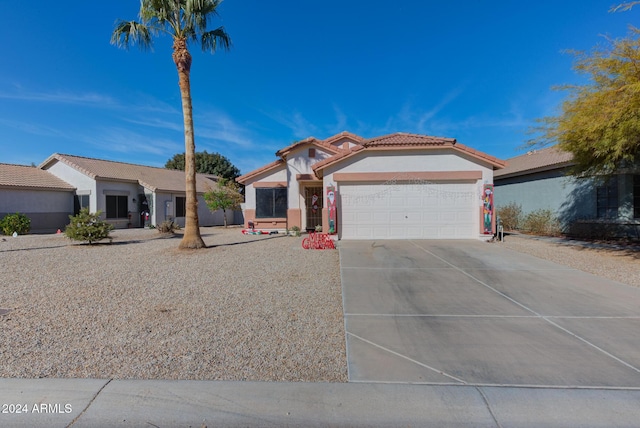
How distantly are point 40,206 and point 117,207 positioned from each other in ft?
13.5

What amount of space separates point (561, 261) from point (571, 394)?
25.5 feet

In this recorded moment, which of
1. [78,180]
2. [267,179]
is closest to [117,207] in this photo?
[78,180]

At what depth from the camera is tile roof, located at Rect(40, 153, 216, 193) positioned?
2142cm

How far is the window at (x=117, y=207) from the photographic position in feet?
71.1

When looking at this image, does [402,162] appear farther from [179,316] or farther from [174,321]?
[174,321]

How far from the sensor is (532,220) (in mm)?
17422

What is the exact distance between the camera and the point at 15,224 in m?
17.2

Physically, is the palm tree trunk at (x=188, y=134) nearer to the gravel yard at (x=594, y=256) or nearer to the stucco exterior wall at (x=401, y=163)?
the stucco exterior wall at (x=401, y=163)

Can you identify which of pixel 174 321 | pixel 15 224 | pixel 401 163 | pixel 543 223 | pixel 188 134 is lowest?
pixel 174 321

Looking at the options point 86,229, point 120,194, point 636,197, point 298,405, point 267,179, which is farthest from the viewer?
point 120,194

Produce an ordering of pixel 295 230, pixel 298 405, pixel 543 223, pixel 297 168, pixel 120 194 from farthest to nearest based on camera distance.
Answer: pixel 120 194 < pixel 297 168 < pixel 543 223 < pixel 295 230 < pixel 298 405

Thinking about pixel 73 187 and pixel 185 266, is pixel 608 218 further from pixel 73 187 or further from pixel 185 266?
pixel 73 187

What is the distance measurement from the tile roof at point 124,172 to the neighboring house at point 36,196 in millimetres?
1531

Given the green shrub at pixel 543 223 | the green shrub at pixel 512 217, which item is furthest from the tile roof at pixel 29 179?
the green shrub at pixel 543 223
